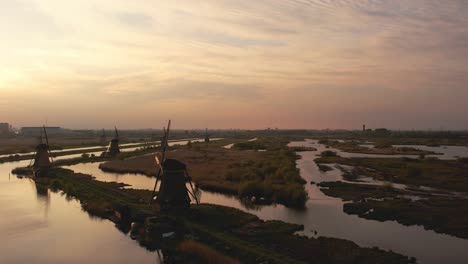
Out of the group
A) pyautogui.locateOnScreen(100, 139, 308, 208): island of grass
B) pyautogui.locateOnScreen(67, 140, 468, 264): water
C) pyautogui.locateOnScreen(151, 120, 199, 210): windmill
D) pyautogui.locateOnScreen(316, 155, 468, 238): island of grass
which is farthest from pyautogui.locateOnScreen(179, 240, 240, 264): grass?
pyautogui.locateOnScreen(316, 155, 468, 238): island of grass

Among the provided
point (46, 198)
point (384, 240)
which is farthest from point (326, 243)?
point (46, 198)

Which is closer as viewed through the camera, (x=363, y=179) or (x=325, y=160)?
(x=363, y=179)

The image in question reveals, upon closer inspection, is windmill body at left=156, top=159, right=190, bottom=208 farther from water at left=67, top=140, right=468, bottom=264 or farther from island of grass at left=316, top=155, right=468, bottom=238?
island of grass at left=316, top=155, right=468, bottom=238

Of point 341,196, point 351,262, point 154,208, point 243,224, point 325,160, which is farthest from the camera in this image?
point 325,160

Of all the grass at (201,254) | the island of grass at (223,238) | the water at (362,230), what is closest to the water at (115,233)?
the water at (362,230)

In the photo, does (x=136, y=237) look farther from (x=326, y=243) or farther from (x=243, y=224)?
(x=326, y=243)

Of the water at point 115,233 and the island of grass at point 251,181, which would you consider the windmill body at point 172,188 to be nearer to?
the water at point 115,233
